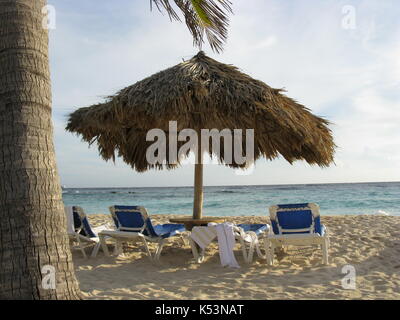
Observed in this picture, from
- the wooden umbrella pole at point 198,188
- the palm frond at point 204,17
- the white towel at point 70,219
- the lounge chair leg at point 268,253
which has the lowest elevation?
the lounge chair leg at point 268,253

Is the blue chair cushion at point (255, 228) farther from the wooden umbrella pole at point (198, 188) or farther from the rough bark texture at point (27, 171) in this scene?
the rough bark texture at point (27, 171)

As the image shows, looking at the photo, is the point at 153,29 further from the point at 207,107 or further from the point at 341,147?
the point at 341,147

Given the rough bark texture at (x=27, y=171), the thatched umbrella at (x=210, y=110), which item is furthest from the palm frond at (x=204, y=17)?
the rough bark texture at (x=27, y=171)

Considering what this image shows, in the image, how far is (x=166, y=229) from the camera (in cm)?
607

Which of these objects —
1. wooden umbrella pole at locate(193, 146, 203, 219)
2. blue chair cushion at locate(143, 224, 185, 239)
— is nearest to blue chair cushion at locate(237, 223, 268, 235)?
wooden umbrella pole at locate(193, 146, 203, 219)

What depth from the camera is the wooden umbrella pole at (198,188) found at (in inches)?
249

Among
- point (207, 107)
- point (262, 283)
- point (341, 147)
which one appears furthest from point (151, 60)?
point (262, 283)

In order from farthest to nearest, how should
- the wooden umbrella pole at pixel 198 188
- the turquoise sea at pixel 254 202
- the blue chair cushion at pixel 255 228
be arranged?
the turquoise sea at pixel 254 202, the wooden umbrella pole at pixel 198 188, the blue chair cushion at pixel 255 228

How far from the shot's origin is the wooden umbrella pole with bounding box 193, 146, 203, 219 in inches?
249

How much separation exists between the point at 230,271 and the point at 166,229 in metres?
1.56

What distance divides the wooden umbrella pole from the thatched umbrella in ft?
0.05

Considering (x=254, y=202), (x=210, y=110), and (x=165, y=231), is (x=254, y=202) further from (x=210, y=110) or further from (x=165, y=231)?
(x=210, y=110)

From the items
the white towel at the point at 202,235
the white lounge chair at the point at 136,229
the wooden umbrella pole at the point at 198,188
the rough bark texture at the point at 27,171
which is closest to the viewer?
the rough bark texture at the point at 27,171

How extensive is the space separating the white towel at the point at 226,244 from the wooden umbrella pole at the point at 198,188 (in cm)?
Result: 119
